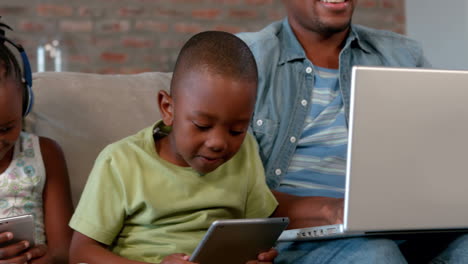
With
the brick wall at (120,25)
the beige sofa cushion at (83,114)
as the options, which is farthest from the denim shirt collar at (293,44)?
the brick wall at (120,25)

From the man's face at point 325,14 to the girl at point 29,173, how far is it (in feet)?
2.21

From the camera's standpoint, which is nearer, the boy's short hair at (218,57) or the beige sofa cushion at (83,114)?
the boy's short hair at (218,57)

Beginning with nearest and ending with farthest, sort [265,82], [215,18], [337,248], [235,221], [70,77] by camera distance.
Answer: [235,221] < [337,248] < [265,82] < [70,77] < [215,18]

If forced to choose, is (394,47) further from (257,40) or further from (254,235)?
(254,235)

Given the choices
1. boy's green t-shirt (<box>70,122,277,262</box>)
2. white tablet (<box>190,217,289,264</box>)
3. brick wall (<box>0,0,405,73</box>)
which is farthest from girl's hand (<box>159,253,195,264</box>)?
brick wall (<box>0,0,405,73</box>)

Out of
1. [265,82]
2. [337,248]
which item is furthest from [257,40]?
[337,248]

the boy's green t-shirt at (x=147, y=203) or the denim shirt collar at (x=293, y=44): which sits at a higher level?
the denim shirt collar at (x=293, y=44)

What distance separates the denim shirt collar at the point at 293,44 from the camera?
165 centimetres

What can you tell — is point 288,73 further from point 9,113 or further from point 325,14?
point 9,113

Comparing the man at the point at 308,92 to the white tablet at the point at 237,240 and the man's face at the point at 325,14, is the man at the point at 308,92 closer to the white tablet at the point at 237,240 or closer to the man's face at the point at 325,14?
the man's face at the point at 325,14

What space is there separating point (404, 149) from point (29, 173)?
0.83m

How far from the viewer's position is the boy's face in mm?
1181

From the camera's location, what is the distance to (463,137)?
105 centimetres

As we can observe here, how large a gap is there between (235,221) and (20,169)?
0.62 meters
